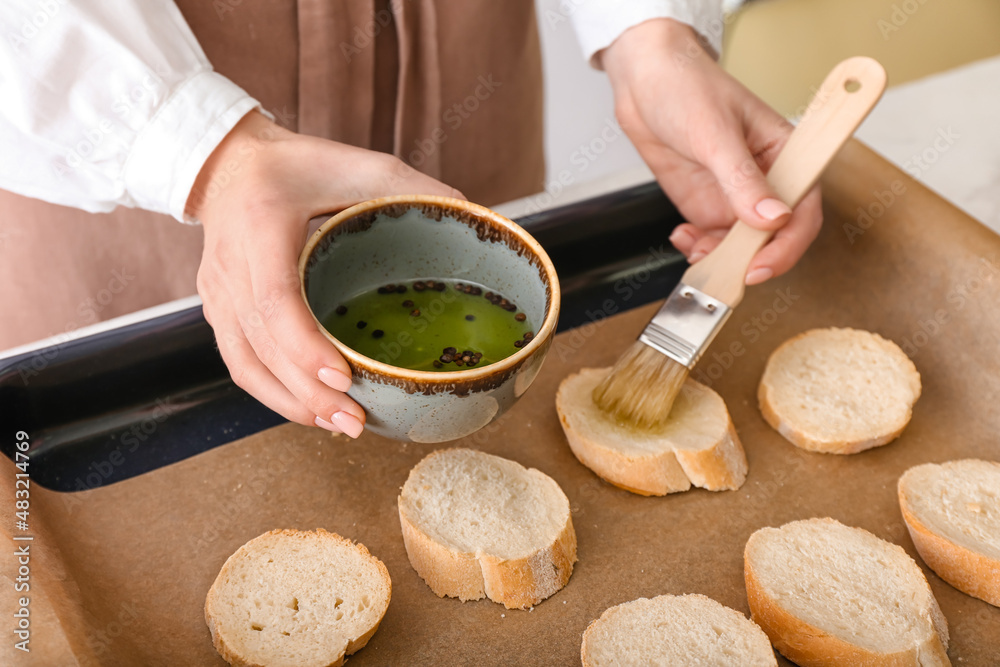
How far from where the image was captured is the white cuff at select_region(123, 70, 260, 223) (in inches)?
56.0

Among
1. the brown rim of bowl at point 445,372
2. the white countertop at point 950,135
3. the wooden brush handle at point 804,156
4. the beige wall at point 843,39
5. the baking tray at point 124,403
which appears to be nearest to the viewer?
the brown rim of bowl at point 445,372

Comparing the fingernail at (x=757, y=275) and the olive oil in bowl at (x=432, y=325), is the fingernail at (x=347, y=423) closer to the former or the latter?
the olive oil in bowl at (x=432, y=325)

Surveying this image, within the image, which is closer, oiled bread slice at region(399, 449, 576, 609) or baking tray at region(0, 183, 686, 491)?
oiled bread slice at region(399, 449, 576, 609)

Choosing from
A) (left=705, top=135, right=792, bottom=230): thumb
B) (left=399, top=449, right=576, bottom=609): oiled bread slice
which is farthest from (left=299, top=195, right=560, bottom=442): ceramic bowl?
(left=705, top=135, right=792, bottom=230): thumb

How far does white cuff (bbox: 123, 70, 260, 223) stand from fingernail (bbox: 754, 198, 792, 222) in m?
1.01

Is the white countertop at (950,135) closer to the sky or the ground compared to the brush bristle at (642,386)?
closer to the sky

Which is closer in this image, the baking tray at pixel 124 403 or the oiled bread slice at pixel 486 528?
the oiled bread slice at pixel 486 528

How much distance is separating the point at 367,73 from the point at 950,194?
1844mm

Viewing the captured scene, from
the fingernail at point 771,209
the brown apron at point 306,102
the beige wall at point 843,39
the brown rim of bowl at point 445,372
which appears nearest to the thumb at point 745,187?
the fingernail at point 771,209

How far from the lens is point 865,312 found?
2049 millimetres

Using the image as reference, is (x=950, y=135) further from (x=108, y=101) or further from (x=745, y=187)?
(x=108, y=101)

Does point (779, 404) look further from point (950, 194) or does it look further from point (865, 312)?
point (950, 194)

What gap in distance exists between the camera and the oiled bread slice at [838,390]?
1.72m

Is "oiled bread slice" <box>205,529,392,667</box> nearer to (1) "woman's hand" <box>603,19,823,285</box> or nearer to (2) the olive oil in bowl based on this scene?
(2) the olive oil in bowl
